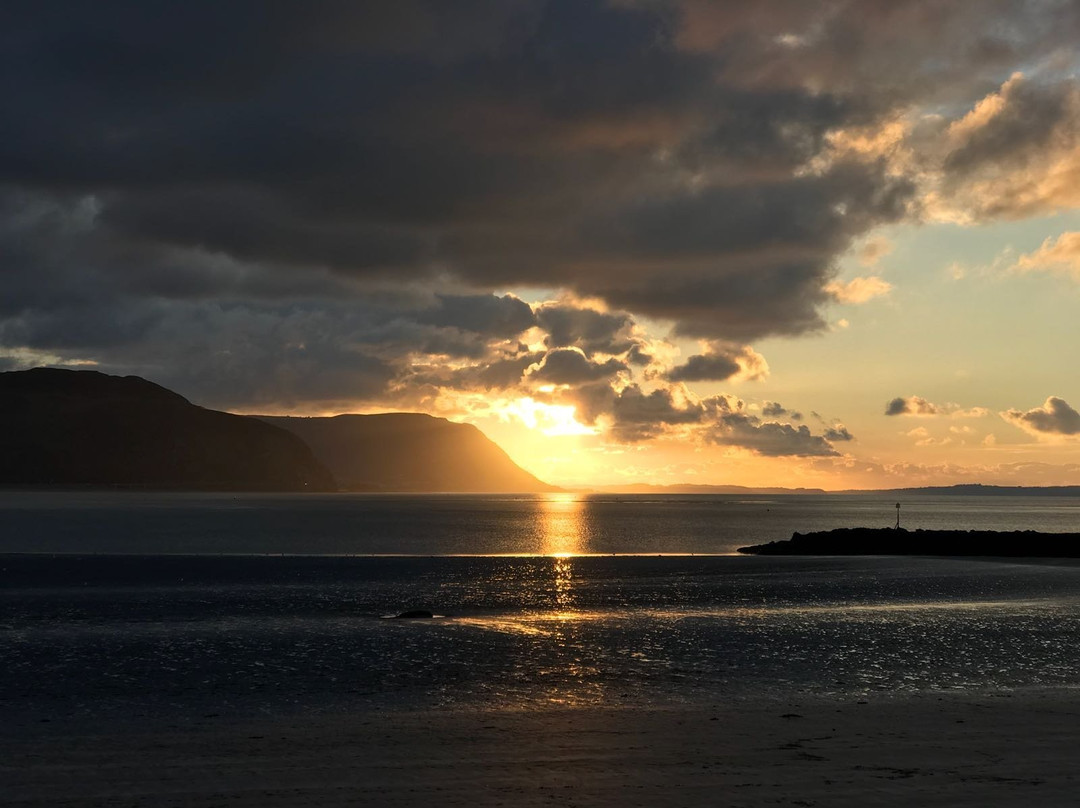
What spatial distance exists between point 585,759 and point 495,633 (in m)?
17.5

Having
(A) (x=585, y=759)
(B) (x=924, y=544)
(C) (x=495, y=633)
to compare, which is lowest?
(C) (x=495, y=633)

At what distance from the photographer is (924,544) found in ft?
307

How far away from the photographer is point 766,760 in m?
16.5

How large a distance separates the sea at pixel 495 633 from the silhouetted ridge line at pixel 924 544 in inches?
679

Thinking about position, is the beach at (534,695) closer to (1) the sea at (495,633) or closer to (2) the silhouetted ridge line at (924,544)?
(1) the sea at (495,633)

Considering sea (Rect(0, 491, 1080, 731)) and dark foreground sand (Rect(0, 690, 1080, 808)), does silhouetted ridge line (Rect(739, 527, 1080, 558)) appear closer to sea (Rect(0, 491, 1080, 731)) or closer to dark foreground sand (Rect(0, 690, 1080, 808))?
sea (Rect(0, 491, 1080, 731))

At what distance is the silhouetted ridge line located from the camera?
89.9 m

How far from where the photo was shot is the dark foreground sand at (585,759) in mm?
14352

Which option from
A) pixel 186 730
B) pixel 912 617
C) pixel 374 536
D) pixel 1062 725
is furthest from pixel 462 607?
pixel 374 536

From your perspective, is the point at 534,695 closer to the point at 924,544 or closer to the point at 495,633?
the point at 495,633

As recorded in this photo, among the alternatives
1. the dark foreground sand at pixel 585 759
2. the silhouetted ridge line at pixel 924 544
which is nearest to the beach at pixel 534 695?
the dark foreground sand at pixel 585 759

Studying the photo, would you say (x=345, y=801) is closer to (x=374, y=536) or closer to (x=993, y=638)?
(x=993, y=638)

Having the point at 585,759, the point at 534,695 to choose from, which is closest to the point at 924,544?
the point at 534,695

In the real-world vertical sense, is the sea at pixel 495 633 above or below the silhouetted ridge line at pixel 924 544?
below
